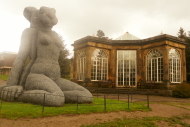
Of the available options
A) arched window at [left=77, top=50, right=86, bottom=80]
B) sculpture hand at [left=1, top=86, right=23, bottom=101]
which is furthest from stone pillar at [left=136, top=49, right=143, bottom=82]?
sculpture hand at [left=1, top=86, right=23, bottom=101]

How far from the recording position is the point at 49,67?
675cm

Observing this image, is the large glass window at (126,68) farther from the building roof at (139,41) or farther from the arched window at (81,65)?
the arched window at (81,65)

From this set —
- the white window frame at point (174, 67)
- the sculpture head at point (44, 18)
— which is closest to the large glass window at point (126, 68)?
the white window frame at point (174, 67)

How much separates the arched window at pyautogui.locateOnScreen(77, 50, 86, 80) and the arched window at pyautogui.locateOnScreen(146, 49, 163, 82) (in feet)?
23.4

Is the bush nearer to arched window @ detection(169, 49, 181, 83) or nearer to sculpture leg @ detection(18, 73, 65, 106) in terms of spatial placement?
arched window @ detection(169, 49, 181, 83)

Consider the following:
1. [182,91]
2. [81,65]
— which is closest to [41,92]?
[182,91]

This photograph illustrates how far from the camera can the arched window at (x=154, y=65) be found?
17188mm

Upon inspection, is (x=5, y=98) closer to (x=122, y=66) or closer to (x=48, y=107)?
(x=48, y=107)

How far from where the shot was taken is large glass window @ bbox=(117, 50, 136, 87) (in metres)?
19.3

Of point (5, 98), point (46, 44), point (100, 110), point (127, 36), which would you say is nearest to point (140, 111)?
point (100, 110)

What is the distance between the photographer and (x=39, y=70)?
6590 millimetres

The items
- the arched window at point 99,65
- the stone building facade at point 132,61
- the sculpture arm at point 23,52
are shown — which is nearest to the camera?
the sculpture arm at point 23,52

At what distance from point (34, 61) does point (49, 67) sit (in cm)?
85

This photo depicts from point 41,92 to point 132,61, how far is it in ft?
49.5
